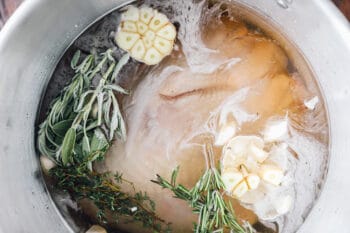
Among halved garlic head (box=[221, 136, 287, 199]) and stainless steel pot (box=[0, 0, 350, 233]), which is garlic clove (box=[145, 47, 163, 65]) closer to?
stainless steel pot (box=[0, 0, 350, 233])

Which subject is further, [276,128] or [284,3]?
[276,128]

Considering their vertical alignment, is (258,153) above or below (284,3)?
below

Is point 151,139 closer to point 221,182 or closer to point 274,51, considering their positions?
point 221,182

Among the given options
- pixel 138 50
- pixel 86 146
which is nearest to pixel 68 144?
pixel 86 146

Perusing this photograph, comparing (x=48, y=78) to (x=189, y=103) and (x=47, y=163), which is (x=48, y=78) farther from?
(x=189, y=103)

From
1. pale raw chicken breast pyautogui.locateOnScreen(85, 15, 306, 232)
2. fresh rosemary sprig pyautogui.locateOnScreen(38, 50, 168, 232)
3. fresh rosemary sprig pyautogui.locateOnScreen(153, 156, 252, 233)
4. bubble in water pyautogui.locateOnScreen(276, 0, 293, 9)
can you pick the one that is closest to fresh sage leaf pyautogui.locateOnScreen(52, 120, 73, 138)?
fresh rosemary sprig pyautogui.locateOnScreen(38, 50, 168, 232)

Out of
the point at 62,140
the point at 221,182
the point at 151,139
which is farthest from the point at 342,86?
the point at 62,140

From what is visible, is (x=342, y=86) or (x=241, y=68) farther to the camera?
(x=241, y=68)
